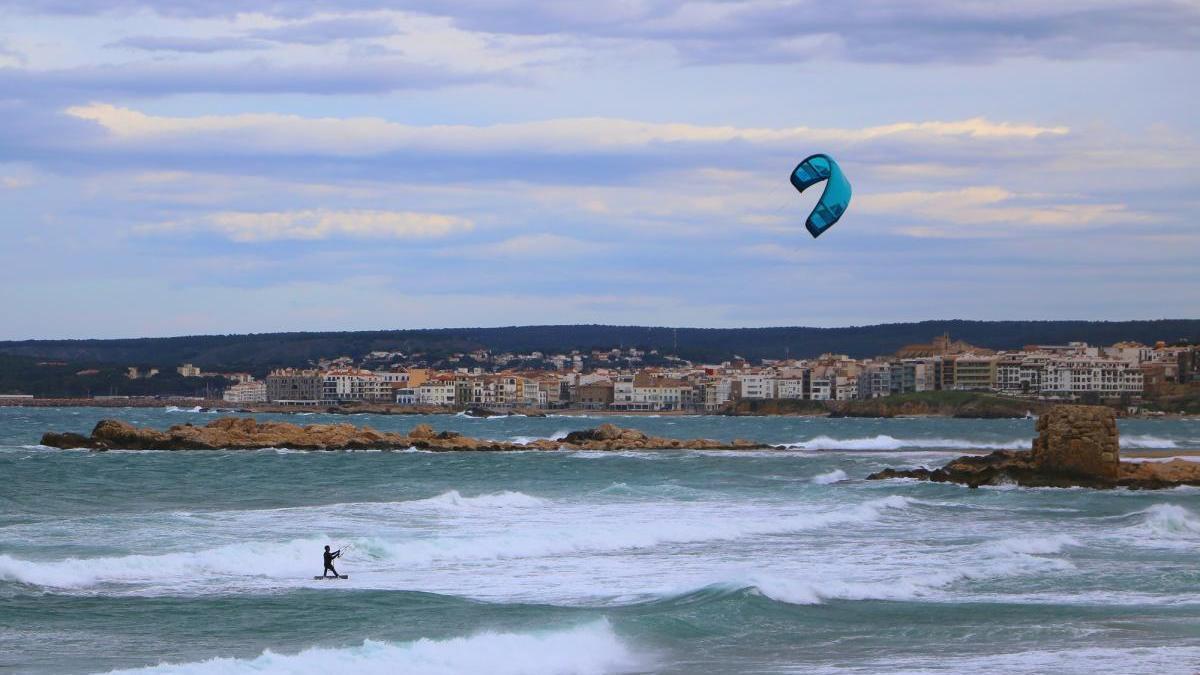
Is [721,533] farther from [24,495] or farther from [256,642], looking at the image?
[24,495]

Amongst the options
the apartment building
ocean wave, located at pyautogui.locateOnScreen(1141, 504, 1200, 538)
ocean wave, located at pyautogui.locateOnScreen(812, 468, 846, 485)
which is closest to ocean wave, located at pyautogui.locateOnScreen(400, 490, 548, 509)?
ocean wave, located at pyautogui.locateOnScreen(812, 468, 846, 485)


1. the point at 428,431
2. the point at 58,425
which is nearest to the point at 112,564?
the point at 428,431

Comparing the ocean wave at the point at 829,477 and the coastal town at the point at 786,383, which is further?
the coastal town at the point at 786,383

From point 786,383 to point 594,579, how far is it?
141 m

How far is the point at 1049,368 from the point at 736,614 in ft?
430

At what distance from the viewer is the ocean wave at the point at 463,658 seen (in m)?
14.1

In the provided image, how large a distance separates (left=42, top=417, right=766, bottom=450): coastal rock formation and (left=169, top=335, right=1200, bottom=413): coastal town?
75.9 metres

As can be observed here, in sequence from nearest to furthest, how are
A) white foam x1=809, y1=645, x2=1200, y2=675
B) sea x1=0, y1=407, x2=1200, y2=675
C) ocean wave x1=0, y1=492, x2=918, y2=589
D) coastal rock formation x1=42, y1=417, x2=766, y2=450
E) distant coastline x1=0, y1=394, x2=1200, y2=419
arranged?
white foam x1=809, y1=645, x2=1200, y2=675 → sea x1=0, y1=407, x2=1200, y2=675 → ocean wave x1=0, y1=492, x2=918, y2=589 → coastal rock formation x1=42, y1=417, x2=766, y2=450 → distant coastline x1=0, y1=394, x2=1200, y2=419

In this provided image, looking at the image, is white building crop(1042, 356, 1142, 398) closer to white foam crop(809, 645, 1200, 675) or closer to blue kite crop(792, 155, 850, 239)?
blue kite crop(792, 155, 850, 239)

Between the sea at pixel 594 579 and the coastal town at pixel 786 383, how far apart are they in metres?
105

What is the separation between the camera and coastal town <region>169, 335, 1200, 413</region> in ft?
458

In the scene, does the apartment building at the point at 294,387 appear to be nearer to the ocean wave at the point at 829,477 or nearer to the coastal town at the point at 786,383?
the coastal town at the point at 786,383

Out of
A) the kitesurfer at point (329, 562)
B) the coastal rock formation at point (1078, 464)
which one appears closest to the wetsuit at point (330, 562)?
the kitesurfer at point (329, 562)

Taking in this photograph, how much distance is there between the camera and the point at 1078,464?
35.6 meters
